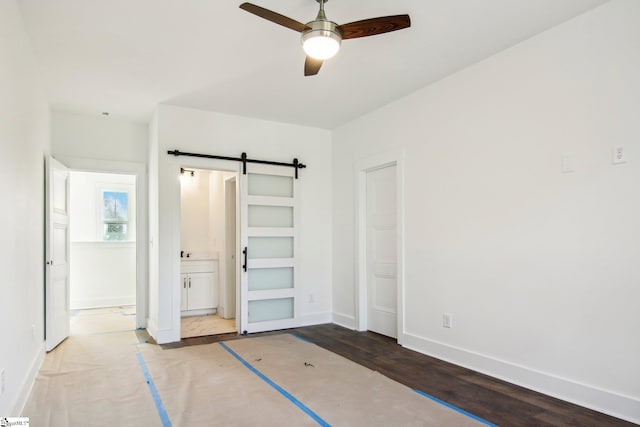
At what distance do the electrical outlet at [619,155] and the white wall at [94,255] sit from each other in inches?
269

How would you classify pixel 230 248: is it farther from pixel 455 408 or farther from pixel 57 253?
pixel 455 408

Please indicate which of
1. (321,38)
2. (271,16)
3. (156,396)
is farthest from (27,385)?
(321,38)

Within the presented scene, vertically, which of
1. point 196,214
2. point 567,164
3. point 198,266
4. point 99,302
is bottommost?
point 99,302

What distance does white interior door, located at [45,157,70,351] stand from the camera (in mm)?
4309

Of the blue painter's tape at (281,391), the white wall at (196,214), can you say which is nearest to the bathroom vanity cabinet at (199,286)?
the white wall at (196,214)

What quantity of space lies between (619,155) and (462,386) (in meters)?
2.03

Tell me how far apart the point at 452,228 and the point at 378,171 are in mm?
1489

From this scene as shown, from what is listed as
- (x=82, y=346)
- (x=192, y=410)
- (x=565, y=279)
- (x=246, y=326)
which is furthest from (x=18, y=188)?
(x=565, y=279)

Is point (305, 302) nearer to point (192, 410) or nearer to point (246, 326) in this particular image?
point (246, 326)

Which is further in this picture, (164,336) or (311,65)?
(164,336)

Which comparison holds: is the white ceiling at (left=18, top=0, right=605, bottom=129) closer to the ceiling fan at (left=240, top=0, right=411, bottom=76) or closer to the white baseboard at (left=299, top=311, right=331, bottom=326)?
the ceiling fan at (left=240, top=0, right=411, bottom=76)

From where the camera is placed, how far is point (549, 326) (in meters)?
3.03

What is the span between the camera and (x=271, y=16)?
8.02 ft

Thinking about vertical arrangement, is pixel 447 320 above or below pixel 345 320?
above
